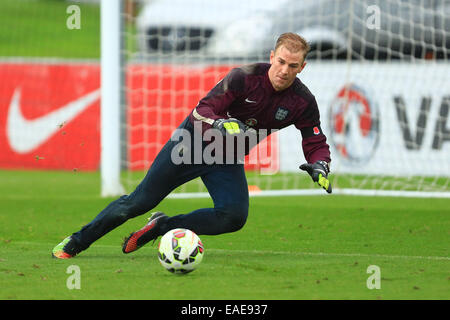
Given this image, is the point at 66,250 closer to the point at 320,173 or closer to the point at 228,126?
the point at 228,126

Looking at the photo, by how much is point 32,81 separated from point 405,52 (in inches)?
283

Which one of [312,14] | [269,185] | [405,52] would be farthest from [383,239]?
[312,14]

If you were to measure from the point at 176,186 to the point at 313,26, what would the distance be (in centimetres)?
995

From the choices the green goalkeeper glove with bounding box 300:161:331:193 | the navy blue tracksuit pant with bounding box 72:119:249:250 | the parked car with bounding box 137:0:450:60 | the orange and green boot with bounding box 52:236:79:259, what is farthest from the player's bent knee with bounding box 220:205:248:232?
the parked car with bounding box 137:0:450:60

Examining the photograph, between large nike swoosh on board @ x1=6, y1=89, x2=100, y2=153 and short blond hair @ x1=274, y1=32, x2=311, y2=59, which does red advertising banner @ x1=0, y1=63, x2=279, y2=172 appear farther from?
short blond hair @ x1=274, y1=32, x2=311, y2=59

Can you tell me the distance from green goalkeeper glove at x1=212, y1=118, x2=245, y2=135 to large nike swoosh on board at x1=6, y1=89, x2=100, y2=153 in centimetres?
1030

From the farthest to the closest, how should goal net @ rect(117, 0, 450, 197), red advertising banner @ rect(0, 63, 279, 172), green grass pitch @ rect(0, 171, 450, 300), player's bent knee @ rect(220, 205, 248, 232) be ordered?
red advertising banner @ rect(0, 63, 279, 172), goal net @ rect(117, 0, 450, 197), player's bent knee @ rect(220, 205, 248, 232), green grass pitch @ rect(0, 171, 450, 300)

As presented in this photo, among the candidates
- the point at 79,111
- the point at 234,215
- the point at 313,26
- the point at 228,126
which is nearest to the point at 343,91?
the point at 313,26

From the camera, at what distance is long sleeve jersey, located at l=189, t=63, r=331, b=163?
22.7 ft

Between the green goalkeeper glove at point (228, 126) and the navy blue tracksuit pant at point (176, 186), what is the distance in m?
0.59

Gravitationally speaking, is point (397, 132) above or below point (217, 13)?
below

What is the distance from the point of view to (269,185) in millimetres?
14055

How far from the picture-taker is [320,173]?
6766 mm
